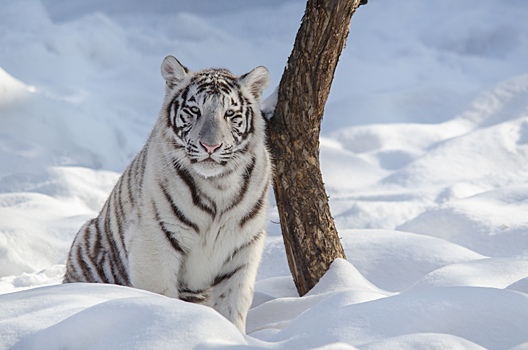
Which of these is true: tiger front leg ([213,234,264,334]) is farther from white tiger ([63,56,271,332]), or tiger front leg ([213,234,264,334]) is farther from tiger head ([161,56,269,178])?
tiger head ([161,56,269,178])

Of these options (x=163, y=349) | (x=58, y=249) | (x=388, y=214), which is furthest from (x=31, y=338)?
(x=388, y=214)

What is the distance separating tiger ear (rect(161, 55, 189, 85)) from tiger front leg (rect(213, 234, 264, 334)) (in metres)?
0.67

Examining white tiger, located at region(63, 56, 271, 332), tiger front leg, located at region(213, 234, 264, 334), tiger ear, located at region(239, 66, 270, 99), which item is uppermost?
tiger ear, located at region(239, 66, 270, 99)

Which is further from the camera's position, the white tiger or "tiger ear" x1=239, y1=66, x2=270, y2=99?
"tiger ear" x1=239, y1=66, x2=270, y2=99

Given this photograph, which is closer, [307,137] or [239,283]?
[239,283]

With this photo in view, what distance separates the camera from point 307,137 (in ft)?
11.3

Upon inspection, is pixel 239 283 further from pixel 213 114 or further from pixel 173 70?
pixel 173 70

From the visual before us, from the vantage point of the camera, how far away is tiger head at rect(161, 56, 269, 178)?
8.58ft

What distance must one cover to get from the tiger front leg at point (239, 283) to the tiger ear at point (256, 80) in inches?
22.0

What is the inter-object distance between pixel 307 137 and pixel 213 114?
2.98 feet

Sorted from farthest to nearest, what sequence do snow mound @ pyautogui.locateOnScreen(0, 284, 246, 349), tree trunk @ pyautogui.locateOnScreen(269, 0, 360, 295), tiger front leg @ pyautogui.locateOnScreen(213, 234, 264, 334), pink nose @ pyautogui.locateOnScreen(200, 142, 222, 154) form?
tree trunk @ pyautogui.locateOnScreen(269, 0, 360, 295) < tiger front leg @ pyautogui.locateOnScreen(213, 234, 264, 334) < pink nose @ pyautogui.locateOnScreen(200, 142, 222, 154) < snow mound @ pyautogui.locateOnScreen(0, 284, 246, 349)

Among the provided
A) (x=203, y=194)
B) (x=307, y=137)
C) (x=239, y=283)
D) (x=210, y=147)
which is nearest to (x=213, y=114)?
(x=210, y=147)

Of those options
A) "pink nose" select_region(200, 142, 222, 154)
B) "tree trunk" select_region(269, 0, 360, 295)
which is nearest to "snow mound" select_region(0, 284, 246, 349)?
"pink nose" select_region(200, 142, 222, 154)

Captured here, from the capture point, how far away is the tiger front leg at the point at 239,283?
2.81 meters
